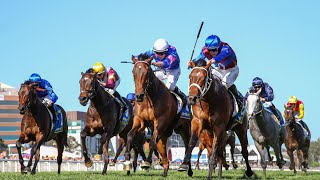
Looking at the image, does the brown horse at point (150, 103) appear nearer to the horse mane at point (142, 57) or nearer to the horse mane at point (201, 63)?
the horse mane at point (142, 57)

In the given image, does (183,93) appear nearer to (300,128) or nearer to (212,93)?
(212,93)

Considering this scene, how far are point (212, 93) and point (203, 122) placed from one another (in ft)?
2.21

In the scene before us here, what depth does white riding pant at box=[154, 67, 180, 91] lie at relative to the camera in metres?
16.9

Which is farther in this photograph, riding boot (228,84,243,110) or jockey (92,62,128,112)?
jockey (92,62,128,112)

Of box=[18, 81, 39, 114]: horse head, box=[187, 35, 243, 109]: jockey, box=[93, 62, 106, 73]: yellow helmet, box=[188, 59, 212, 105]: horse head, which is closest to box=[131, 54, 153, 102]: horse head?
box=[187, 35, 243, 109]: jockey

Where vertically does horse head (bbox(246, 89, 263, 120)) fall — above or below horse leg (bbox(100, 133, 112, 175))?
above

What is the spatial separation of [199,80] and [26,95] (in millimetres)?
6209

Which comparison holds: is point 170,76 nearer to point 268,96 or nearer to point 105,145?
point 105,145

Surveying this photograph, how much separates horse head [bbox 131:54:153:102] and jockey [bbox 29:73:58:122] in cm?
502

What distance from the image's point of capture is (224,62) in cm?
1562

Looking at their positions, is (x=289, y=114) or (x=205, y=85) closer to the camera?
(x=205, y=85)

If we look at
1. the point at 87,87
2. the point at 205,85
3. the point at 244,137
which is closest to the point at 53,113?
the point at 87,87

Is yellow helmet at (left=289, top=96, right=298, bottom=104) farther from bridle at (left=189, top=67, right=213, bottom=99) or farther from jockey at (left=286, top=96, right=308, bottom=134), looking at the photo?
bridle at (left=189, top=67, right=213, bottom=99)

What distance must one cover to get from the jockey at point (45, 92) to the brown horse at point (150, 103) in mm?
4572
